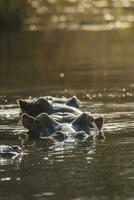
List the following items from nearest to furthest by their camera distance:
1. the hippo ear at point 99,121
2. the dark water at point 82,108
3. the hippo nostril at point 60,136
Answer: the dark water at point 82,108 < the hippo nostril at point 60,136 < the hippo ear at point 99,121

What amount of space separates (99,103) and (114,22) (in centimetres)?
3435

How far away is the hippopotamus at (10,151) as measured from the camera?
11.9 meters

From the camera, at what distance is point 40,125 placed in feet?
45.7

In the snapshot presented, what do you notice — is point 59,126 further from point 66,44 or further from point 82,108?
point 66,44

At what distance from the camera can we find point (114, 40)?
128 feet

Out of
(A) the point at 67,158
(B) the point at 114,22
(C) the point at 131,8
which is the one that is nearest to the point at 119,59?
(A) the point at 67,158

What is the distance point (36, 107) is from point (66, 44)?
2281 centimetres

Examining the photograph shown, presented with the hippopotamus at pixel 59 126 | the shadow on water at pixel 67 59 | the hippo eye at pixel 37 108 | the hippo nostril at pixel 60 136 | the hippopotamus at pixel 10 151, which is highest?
the shadow on water at pixel 67 59

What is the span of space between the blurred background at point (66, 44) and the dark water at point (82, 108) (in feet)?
0.11

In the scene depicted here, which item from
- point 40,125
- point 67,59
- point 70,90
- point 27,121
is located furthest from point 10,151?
point 67,59

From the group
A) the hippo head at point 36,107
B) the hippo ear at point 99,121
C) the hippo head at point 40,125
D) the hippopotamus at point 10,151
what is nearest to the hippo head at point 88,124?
the hippo ear at point 99,121

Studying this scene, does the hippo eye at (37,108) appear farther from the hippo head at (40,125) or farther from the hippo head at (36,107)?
the hippo head at (40,125)

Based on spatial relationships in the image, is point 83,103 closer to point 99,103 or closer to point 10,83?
point 99,103

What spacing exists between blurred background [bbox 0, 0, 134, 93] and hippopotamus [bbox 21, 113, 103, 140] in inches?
263
